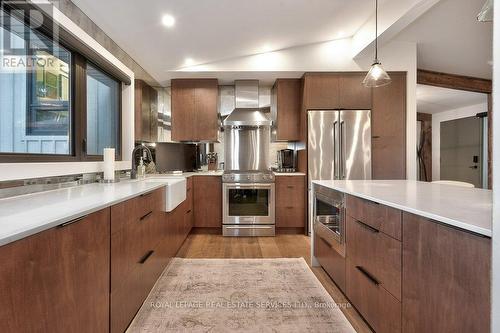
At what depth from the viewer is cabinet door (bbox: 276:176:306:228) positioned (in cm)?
377

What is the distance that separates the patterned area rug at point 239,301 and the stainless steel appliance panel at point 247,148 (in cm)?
172

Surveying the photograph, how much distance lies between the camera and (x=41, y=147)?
1.82 m

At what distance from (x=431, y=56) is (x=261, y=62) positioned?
8.40ft

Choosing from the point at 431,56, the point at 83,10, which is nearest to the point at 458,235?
the point at 83,10

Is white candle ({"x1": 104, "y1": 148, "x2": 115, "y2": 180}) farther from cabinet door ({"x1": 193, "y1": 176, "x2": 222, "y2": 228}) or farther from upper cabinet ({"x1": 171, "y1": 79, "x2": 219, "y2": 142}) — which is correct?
upper cabinet ({"x1": 171, "y1": 79, "x2": 219, "y2": 142})

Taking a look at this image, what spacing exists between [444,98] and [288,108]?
405 cm

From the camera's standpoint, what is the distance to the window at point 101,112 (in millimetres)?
2414

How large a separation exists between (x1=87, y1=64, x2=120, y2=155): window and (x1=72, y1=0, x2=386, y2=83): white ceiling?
44cm

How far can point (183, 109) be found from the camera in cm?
404

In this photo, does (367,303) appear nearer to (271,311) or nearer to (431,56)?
(271,311)

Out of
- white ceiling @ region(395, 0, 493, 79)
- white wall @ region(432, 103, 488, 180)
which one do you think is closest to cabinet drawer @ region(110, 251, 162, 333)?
white ceiling @ region(395, 0, 493, 79)

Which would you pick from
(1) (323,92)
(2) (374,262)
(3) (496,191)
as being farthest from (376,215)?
(1) (323,92)

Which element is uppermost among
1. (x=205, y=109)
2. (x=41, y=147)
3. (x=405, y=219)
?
→ (x=205, y=109)

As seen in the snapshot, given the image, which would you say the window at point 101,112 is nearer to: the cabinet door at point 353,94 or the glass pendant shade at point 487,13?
the glass pendant shade at point 487,13
